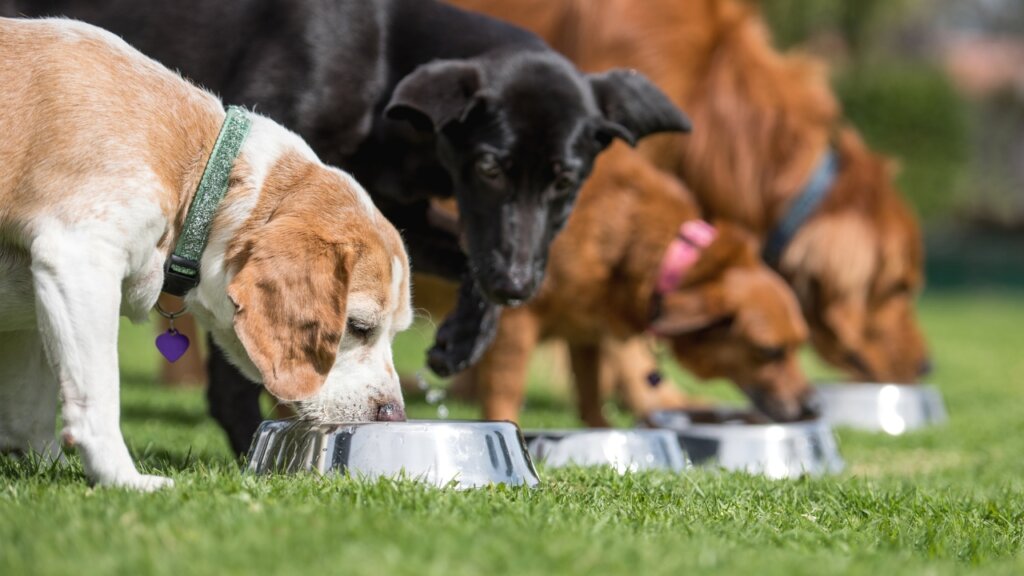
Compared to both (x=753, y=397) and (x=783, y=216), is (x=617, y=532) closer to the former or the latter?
(x=753, y=397)

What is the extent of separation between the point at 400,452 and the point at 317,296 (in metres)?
0.51

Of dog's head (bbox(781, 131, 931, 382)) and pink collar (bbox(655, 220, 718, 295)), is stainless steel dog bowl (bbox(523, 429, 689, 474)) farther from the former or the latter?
dog's head (bbox(781, 131, 931, 382))

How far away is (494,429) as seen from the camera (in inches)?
140

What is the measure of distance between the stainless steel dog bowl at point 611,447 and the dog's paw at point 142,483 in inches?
70.9

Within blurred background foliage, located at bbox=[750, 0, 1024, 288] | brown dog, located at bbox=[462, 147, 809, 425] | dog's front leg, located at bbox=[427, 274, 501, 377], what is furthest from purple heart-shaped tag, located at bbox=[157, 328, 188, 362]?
blurred background foliage, located at bbox=[750, 0, 1024, 288]

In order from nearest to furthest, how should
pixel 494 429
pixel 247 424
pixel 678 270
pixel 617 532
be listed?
pixel 617 532 → pixel 494 429 → pixel 247 424 → pixel 678 270

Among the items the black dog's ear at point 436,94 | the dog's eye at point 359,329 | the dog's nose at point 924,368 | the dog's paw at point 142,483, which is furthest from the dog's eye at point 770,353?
the dog's paw at point 142,483

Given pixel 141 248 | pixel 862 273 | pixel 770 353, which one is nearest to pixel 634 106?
pixel 770 353

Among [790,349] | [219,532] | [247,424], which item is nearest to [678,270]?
[790,349]

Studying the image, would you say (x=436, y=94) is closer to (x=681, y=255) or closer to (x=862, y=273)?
(x=681, y=255)

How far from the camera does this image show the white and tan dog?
2.96m

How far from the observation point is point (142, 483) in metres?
2.96

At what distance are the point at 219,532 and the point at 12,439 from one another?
1534 millimetres

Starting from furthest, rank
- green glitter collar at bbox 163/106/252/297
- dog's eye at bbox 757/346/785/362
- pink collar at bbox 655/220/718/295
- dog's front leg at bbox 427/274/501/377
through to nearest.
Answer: dog's eye at bbox 757/346/785/362 → pink collar at bbox 655/220/718/295 → dog's front leg at bbox 427/274/501/377 → green glitter collar at bbox 163/106/252/297
